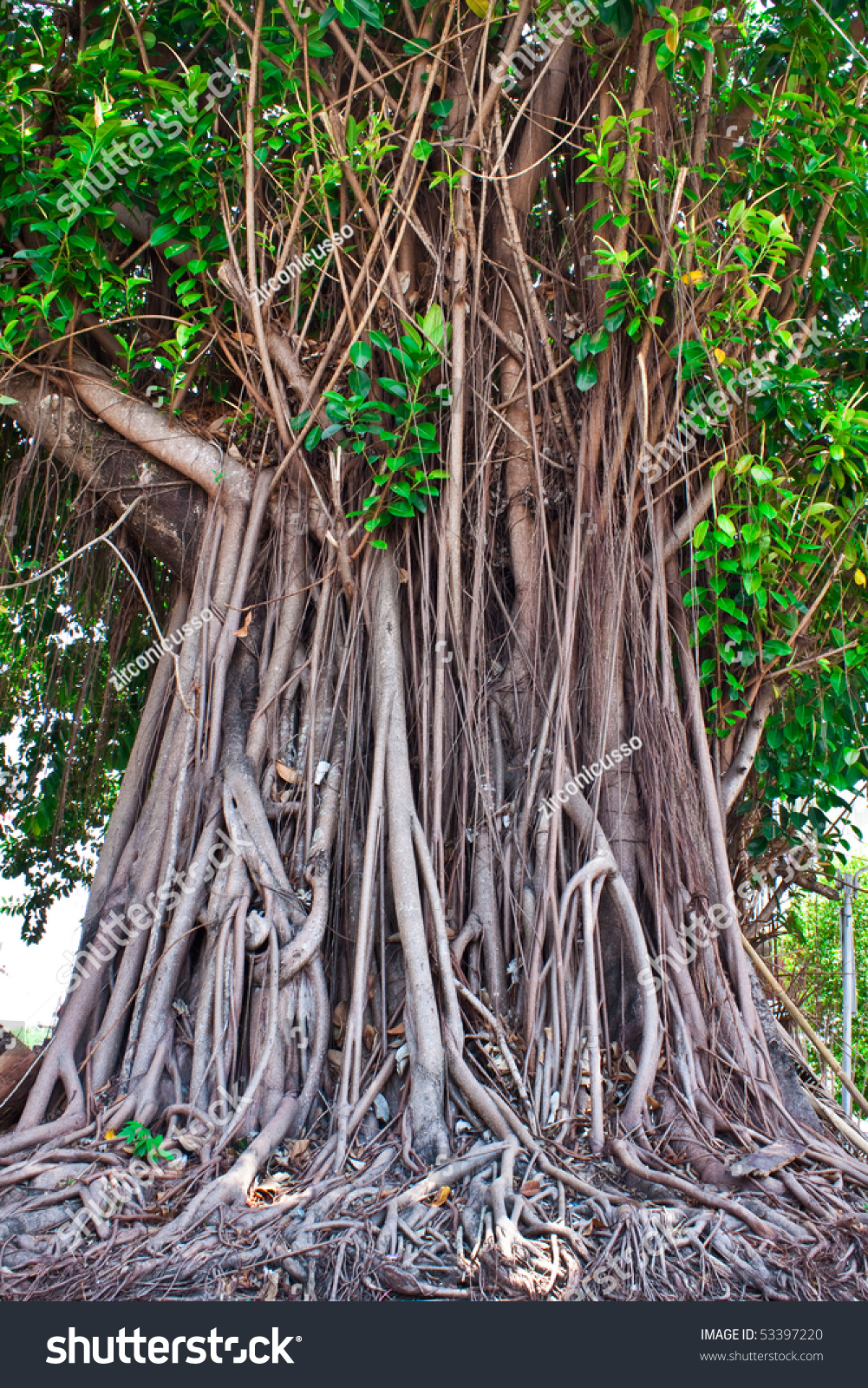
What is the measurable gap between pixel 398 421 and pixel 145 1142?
80.2 inches

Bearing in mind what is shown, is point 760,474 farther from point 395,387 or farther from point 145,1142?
point 145,1142

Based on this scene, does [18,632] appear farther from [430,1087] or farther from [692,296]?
[692,296]

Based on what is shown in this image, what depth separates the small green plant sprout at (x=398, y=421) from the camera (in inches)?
104

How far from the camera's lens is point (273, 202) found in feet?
9.96

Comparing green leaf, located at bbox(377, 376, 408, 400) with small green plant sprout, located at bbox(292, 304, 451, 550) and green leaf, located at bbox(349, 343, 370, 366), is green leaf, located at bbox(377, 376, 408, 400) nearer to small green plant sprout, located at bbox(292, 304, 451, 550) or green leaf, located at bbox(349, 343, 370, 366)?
small green plant sprout, located at bbox(292, 304, 451, 550)

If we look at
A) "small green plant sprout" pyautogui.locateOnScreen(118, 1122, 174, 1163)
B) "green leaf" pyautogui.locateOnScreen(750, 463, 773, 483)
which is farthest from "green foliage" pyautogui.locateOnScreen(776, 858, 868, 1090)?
"small green plant sprout" pyautogui.locateOnScreen(118, 1122, 174, 1163)

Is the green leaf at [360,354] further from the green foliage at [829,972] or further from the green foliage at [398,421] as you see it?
the green foliage at [829,972]

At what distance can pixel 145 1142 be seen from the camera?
85.0 inches

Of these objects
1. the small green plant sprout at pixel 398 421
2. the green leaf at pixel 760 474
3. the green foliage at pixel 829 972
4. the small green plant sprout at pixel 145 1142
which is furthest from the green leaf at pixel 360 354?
the green foliage at pixel 829 972

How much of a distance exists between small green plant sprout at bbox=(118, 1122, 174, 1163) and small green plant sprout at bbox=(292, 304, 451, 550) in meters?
1.69

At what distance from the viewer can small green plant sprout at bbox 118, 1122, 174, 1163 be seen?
2146 millimetres

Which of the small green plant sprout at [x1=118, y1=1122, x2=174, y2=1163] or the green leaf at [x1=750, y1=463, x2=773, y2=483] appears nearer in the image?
the small green plant sprout at [x1=118, y1=1122, x2=174, y2=1163]

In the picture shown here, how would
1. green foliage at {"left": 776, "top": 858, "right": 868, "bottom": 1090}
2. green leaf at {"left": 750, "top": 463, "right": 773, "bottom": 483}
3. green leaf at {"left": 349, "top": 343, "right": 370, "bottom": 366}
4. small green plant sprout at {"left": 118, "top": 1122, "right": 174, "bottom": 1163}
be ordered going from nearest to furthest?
small green plant sprout at {"left": 118, "top": 1122, "right": 174, "bottom": 1163}, green leaf at {"left": 750, "top": 463, "right": 773, "bottom": 483}, green leaf at {"left": 349, "top": 343, "right": 370, "bottom": 366}, green foliage at {"left": 776, "top": 858, "right": 868, "bottom": 1090}

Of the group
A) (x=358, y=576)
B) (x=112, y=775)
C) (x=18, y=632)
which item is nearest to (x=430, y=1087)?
(x=358, y=576)
